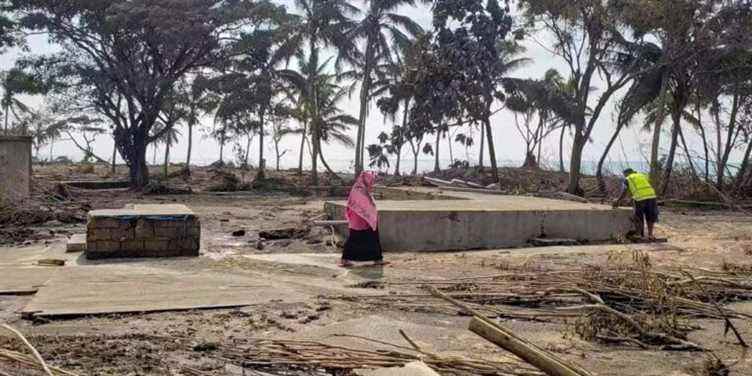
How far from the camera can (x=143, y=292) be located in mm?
6527

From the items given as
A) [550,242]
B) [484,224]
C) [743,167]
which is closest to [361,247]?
[484,224]

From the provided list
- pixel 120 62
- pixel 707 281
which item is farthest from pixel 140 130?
pixel 707 281

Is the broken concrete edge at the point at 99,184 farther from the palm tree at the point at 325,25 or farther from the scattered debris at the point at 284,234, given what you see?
the scattered debris at the point at 284,234

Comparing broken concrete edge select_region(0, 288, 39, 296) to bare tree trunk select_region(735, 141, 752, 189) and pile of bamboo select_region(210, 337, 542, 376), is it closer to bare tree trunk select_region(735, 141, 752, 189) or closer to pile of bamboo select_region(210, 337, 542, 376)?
pile of bamboo select_region(210, 337, 542, 376)

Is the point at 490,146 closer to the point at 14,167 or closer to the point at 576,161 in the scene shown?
the point at 576,161

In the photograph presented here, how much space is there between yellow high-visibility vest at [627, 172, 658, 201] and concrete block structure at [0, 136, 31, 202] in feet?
40.6

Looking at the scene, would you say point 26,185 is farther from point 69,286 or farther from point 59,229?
point 69,286

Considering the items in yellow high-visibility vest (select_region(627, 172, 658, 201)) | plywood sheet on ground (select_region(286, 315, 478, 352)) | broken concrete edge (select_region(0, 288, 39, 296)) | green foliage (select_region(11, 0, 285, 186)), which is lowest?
plywood sheet on ground (select_region(286, 315, 478, 352))

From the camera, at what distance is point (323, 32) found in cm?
3114

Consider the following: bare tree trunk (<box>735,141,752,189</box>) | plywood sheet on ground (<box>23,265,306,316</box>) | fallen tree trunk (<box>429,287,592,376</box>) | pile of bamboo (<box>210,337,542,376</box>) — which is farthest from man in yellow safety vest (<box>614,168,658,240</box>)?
bare tree trunk (<box>735,141,752,189</box>)

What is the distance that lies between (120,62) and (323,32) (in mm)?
8842

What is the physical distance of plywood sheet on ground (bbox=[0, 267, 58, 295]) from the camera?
6.61 m

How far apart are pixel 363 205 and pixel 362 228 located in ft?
1.00

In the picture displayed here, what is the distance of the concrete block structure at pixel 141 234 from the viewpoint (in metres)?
8.88
